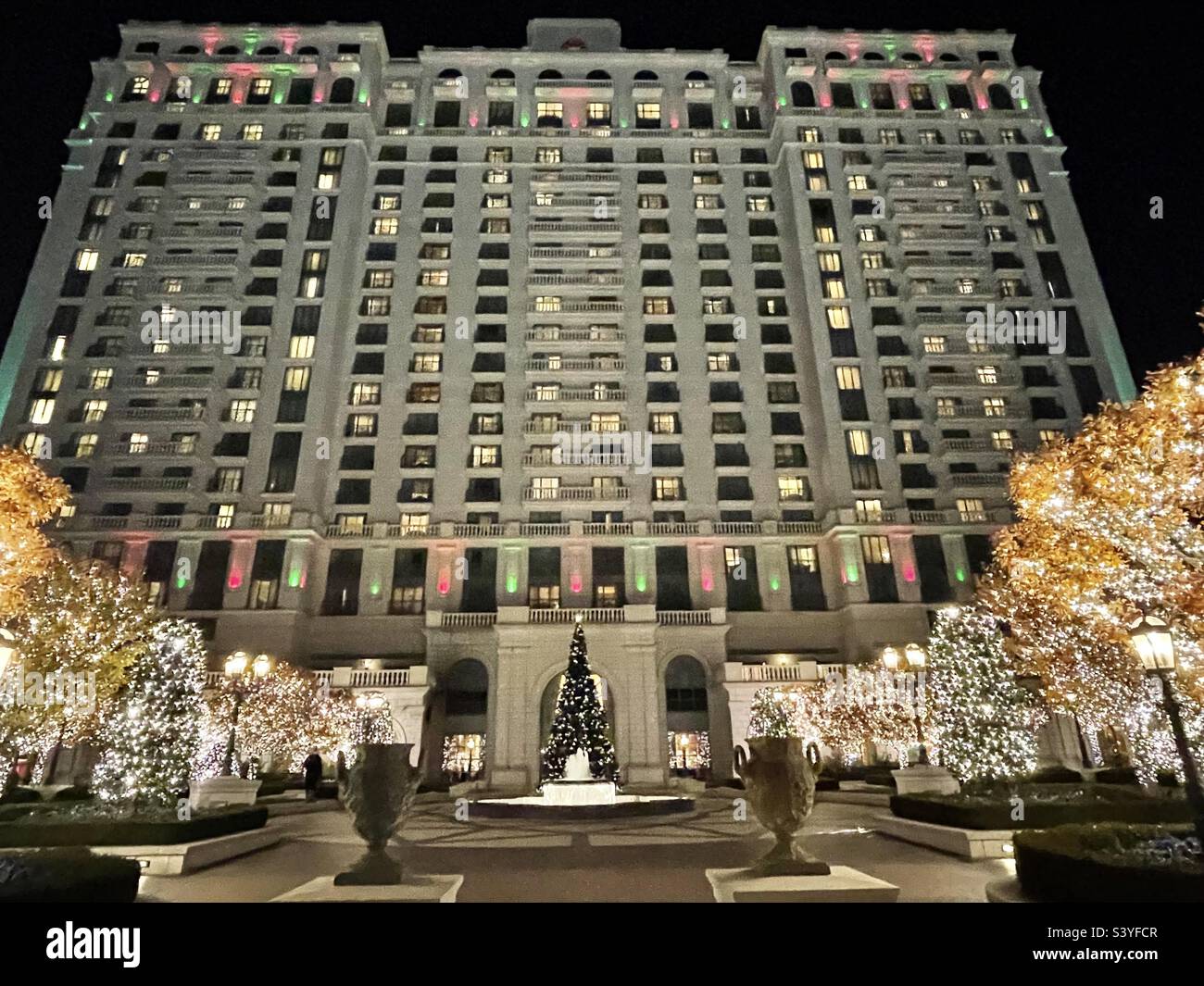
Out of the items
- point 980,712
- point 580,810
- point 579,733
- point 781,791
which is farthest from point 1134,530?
point 579,733

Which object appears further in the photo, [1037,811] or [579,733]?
[579,733]

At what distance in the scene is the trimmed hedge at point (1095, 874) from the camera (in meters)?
8.70

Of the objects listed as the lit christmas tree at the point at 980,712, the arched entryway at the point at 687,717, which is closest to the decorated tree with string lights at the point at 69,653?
the lit christmas tree at the point at 980,712

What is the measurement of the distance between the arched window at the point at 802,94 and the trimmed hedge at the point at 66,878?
65.7 metres

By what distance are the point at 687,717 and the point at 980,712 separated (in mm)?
24856

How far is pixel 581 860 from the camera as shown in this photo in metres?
14.3

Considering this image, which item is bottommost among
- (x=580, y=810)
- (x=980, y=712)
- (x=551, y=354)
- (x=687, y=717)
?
(x=580, y=810)

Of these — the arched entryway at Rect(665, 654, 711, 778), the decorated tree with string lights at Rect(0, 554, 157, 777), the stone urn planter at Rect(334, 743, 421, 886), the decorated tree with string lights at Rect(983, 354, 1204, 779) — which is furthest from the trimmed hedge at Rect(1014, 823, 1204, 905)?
the arched entryway at Rect(665, 654, 711, 778)

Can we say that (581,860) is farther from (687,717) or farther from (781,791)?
(687,717)

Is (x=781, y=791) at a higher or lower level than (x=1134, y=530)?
lower
